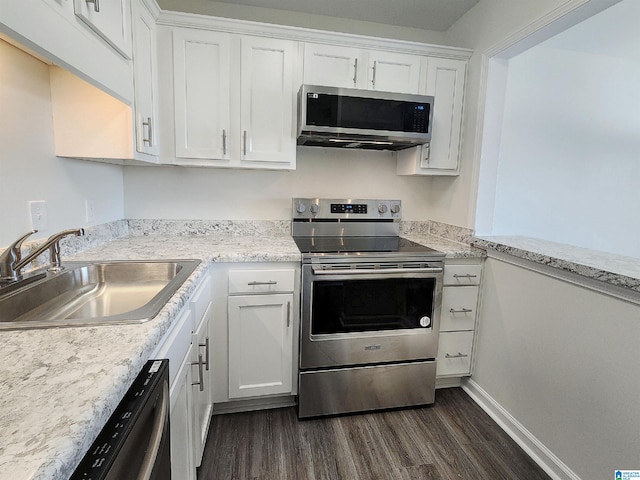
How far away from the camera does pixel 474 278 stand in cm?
207

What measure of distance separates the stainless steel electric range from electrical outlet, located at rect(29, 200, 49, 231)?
1.14 metres

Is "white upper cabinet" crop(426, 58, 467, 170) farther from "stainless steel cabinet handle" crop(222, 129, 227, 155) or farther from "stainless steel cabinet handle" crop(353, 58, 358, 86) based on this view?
"stainless steel cabinet handle" crop(222, 129, 227, 155)

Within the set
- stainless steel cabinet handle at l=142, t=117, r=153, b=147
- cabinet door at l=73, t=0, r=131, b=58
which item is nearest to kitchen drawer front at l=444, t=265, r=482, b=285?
stainless steel cabinet handle at l=142, t=117, r=153, b=147

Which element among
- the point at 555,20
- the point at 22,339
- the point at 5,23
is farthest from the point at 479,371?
the point at 5,23

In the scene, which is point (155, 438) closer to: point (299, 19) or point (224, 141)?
point (224, 141)

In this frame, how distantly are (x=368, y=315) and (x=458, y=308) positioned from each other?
591 mm

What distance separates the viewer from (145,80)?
172 cm

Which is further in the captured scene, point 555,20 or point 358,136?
point 358,136

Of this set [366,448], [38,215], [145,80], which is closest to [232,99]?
[145,80]

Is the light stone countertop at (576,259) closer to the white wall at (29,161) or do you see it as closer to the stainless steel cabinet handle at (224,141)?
the stainless steel cabinet handle at (224,141)

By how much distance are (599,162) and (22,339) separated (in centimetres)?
348

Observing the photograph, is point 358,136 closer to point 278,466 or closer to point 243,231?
point 243,231

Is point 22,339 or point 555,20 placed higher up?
point 555,20

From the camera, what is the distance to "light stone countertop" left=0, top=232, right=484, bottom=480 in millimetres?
441
